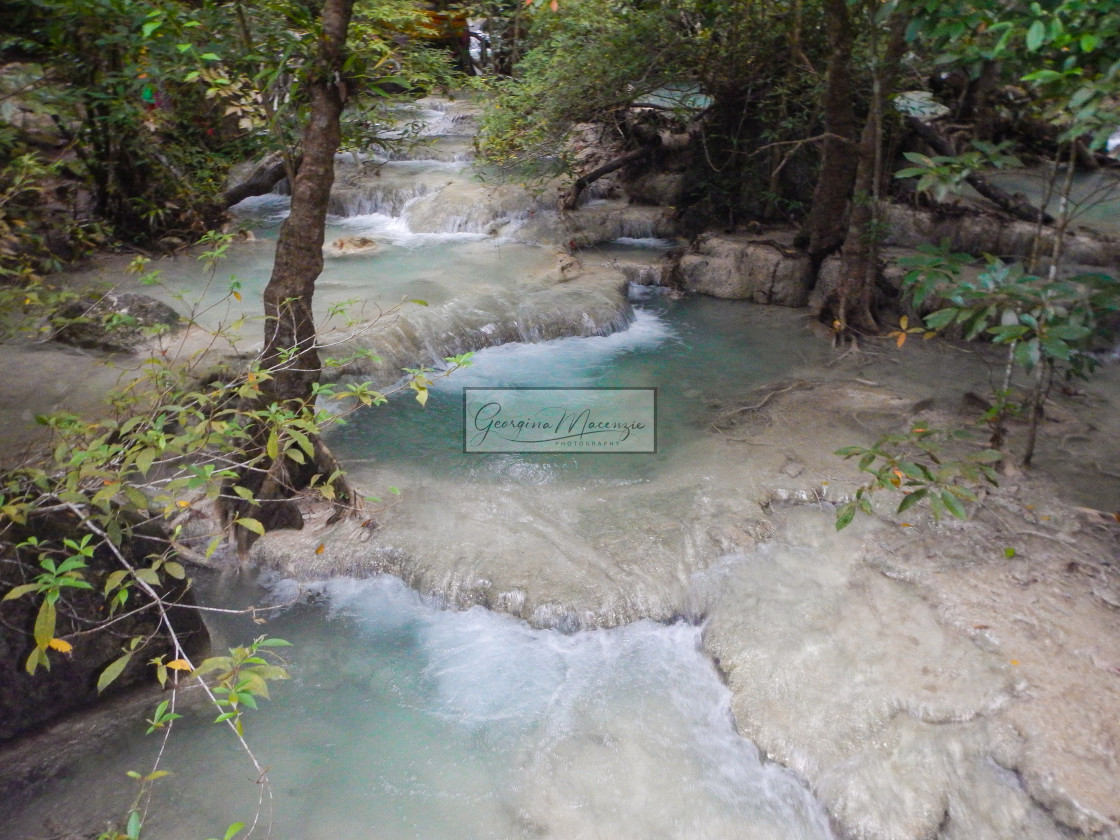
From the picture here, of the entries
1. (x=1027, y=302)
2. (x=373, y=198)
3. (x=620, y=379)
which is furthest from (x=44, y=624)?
(x=373, y=198)

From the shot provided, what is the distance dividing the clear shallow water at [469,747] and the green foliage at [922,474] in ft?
3.83

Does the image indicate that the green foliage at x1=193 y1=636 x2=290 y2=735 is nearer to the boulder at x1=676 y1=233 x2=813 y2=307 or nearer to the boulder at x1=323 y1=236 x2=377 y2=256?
the boulder at x1=676 y1=233 x2=813 y2=307

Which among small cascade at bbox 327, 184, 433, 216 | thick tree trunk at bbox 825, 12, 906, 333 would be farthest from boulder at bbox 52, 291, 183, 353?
thick tree trunk at bbox 825, 12, 906, 333

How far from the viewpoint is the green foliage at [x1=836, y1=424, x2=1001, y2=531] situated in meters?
3.39

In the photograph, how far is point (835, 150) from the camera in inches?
302

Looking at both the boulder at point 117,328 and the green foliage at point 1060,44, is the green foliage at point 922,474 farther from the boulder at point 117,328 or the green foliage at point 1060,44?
the boulder at point 117,328

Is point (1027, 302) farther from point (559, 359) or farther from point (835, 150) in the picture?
point (835, 150)

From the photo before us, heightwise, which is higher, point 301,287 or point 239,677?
point 301,287

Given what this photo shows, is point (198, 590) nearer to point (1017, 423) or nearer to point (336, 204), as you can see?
point (1017, 423)

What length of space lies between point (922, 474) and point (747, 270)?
564cm

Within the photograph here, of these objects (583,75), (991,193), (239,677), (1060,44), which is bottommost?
(239,677)

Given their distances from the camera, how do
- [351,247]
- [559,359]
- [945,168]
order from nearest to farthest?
[945,168] < [559,359] < [351,247]
